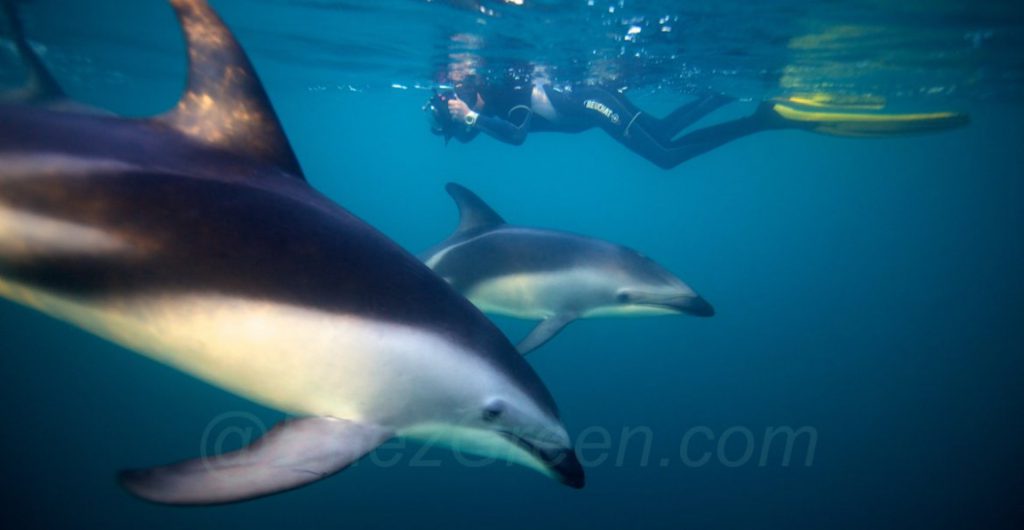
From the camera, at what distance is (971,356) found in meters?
20.5

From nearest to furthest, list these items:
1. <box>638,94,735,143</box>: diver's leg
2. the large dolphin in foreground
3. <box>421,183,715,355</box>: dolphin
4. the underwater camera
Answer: the large dolphin in foreground → <box>421,183,715,355</box>: dolphin → the underwater camera → <box>638,94,735,143</box>: diver's leg

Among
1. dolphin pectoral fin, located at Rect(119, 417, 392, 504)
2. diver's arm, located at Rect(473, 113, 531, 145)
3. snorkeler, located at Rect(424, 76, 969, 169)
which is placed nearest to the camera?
dolphin pectoral fin, located at Rect(119, 417, 392, 504)

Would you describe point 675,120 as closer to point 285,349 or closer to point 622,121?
point 622,121

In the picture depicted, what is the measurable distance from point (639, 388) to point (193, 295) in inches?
550

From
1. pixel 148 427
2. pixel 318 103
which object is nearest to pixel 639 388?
pixel 148 427

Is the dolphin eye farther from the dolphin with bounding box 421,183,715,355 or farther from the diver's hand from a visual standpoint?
the diver's hand

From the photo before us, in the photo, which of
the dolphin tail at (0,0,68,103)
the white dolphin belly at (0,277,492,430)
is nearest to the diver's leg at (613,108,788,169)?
the dolphin tail at (0,0,68,103)

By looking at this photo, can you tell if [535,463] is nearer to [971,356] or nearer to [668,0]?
[668,0]

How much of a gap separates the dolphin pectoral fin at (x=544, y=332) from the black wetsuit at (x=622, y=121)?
7.86 metres

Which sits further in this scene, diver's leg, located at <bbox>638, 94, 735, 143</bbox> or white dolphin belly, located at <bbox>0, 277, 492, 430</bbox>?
diver's leg, located at <bbox>638, 94, 735, 143</bbox>

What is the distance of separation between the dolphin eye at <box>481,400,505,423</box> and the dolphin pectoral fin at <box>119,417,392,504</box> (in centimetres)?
57

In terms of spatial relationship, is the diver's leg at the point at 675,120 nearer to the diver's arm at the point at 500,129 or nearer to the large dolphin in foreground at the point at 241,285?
the diver's arm at the point at 500,129

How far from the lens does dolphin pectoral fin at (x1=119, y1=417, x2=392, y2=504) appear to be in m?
2.29

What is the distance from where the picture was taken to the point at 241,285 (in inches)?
104
